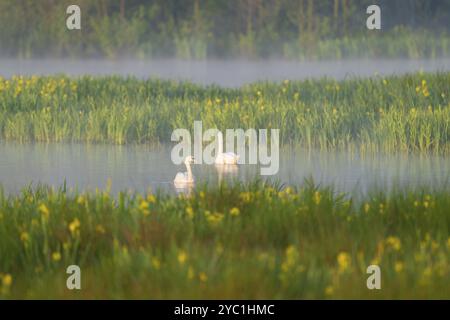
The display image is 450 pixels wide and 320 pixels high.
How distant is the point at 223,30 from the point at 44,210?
124 feet

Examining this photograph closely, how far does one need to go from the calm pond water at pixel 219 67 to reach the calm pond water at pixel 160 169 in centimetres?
1625

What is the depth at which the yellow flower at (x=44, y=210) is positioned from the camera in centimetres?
979

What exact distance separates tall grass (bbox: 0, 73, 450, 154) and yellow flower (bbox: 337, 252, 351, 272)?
9.57 m

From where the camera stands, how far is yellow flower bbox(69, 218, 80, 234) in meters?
9.16

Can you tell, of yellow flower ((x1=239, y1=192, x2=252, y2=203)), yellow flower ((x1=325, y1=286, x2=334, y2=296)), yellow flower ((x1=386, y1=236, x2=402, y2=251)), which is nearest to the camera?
yellow flower ((x1=325, y1=286, x2=334, y2=296))

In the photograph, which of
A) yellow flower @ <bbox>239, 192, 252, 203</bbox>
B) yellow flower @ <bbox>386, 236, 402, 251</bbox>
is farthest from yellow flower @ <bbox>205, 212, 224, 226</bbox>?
yellow flower @ <bbox>386, 236, 402, 251</bbox>

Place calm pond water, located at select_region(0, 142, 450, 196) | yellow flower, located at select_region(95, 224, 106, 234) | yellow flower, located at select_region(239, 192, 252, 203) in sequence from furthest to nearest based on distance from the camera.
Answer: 1. calm pond water, located at select_region(0, 142, 450, 196)
2. yellow flower, located at select_region(239, 192, 252, 203)
3. yellow flower, located at select_region(95, 224, 106, 234)

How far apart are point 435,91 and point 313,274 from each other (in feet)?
47.3

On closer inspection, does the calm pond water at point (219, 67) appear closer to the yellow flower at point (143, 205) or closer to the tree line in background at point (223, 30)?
the tree line in background at point (223, 30)

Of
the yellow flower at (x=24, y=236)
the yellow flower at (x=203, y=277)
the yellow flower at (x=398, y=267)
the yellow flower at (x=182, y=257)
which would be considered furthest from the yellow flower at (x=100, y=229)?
→ the yellow flower at (x=398, y=267)

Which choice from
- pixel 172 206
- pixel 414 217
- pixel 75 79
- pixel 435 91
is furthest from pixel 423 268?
pixel 75 79

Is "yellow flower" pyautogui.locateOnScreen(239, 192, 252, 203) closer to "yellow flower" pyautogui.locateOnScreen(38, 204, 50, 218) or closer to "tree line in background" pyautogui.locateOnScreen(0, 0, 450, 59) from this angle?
"yellow flower" pyautogui.locateOnScreen(38, 204, 50, 218)

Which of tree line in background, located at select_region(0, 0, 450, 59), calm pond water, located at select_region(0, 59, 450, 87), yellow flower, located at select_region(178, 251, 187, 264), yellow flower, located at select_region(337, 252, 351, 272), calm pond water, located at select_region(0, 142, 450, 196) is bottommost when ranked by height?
yellow flower, located at select_region(337, 252, 351, 272)

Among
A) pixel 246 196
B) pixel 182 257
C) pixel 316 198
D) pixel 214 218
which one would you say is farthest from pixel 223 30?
pixel 182 257
